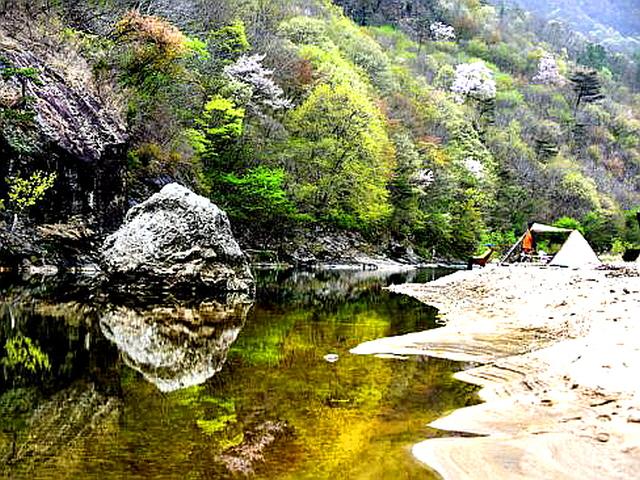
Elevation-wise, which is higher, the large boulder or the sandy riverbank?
the sandy riverbank

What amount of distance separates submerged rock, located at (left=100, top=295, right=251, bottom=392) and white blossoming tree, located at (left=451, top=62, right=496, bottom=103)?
71085mm

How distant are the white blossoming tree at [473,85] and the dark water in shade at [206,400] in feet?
242

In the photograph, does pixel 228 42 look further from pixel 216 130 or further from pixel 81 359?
pixel 81 359

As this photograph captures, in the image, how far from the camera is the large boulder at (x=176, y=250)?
51.4ft

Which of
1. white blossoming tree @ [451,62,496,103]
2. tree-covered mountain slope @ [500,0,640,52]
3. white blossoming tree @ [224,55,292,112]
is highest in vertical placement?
tree-covered mountain slope @ [500,0,640,52]

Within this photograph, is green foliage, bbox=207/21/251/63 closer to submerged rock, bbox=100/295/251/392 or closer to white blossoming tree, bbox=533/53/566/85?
submerged rock, bbox=100/295/251/392

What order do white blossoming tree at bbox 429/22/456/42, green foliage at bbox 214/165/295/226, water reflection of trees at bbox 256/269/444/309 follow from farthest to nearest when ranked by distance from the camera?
1. white blossoming tree at bbox 429/22/456/42
2. green foliage at bbox 214/165/295/226
3. water reflection of trees at bbox 256/269/444/309

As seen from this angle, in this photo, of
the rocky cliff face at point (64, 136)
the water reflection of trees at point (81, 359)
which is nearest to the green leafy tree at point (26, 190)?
the rocky cliff face at point (64, 136)

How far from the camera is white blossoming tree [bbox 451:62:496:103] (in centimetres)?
8131

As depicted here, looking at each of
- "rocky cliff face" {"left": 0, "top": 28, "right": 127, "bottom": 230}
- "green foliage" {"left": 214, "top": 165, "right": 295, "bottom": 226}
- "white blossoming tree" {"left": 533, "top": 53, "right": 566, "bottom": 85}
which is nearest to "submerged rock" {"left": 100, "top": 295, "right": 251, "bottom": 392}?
"rocky cliff face" {"left": 0, "top": 28, "right": 127, "bottom": 230}

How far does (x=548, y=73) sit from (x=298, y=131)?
2838 inches

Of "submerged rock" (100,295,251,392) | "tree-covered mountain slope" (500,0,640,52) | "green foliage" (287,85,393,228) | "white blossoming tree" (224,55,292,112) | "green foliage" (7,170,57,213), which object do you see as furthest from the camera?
"tree-covered mountain slope" (500,0,640,52)

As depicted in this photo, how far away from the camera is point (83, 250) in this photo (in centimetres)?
2255

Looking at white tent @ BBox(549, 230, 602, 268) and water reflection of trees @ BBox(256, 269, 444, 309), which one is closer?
water reflection of trees @ BBox(256, 269, 444, 309)
